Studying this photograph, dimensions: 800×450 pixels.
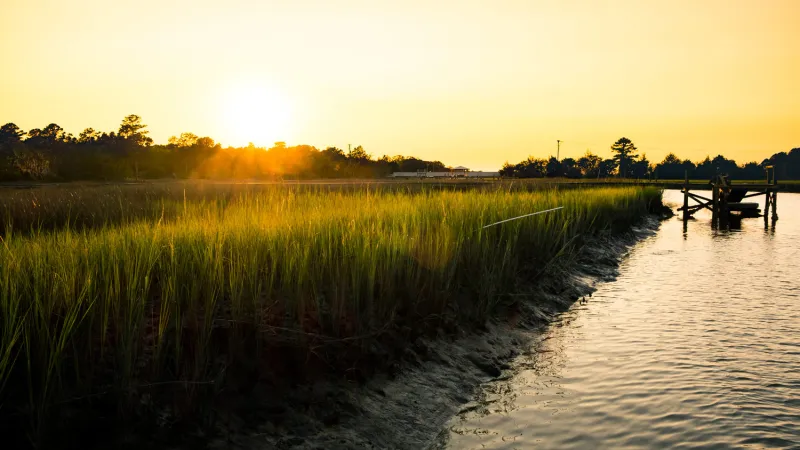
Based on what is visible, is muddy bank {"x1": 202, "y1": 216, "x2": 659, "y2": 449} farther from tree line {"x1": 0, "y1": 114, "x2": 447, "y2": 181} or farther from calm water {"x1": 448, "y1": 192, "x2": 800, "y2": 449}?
tree line {"x1": 0, "y1": 114, "x2": 447, "y2": 181}

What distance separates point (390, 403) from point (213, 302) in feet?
5.61

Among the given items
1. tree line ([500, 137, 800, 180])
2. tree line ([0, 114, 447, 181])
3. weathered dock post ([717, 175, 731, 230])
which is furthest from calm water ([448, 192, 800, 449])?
tree line ([500, 137, 800, 180])

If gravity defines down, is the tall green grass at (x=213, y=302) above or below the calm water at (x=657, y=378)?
above

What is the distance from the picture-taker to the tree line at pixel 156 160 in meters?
60.4

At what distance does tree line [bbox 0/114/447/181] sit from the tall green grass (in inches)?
1396

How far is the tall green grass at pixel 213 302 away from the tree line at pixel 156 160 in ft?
116

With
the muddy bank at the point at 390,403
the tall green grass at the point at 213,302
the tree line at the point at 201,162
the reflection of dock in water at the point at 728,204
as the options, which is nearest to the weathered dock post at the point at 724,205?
the reflection of dock in water at the point at 728,204

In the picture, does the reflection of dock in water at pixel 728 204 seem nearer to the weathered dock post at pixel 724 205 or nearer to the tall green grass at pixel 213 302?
the weathered dock post at pixel 724 205

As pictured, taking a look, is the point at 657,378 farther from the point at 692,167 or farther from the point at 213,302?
the point at 692,167

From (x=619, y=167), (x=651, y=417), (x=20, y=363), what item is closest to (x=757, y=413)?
(x=651, y=417)

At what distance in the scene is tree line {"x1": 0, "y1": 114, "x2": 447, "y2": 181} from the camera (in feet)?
198

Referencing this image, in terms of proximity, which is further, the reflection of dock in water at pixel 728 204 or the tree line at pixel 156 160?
the tree line at pixel 156 160

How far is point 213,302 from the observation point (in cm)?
473

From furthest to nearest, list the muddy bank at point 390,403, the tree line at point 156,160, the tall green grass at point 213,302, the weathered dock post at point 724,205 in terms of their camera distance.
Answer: the tree line at point 156,160 → the weathered dock post at point 724,205 → the muddy bank at point 390,403 → the tall green grass at point 213,302
